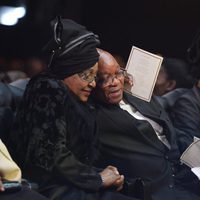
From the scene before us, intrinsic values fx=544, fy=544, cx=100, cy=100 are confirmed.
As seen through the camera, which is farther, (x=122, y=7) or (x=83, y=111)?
(x=122, y=7)

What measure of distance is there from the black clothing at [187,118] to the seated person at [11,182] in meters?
1.29

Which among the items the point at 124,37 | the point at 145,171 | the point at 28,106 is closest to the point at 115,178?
the point at 145,171

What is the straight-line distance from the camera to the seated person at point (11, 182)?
7.82 ft

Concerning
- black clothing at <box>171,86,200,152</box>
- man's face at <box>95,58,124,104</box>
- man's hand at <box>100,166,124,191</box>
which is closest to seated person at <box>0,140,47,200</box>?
man's hand at <box>100,166,124,191</box>

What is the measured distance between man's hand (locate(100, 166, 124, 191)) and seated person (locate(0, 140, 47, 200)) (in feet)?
1.44

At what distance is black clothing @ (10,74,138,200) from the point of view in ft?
8.81

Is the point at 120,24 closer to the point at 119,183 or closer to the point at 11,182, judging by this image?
the point at 119,183

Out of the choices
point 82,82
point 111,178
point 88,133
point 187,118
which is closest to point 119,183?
point 111,178

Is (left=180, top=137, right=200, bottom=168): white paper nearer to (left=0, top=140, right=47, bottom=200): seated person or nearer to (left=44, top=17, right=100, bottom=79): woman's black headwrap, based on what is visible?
(left=44, top=17, right=100, bottom=79): woman's black headwrap

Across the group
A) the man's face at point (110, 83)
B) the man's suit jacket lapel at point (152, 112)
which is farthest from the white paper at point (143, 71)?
the man's face at point (110, 83)

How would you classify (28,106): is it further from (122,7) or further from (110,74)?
(122,7)

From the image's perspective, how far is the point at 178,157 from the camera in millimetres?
3400

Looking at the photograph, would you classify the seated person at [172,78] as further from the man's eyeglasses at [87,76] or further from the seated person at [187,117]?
the man's eyeglasses at [87,76]

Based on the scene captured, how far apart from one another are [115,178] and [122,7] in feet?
7.88
